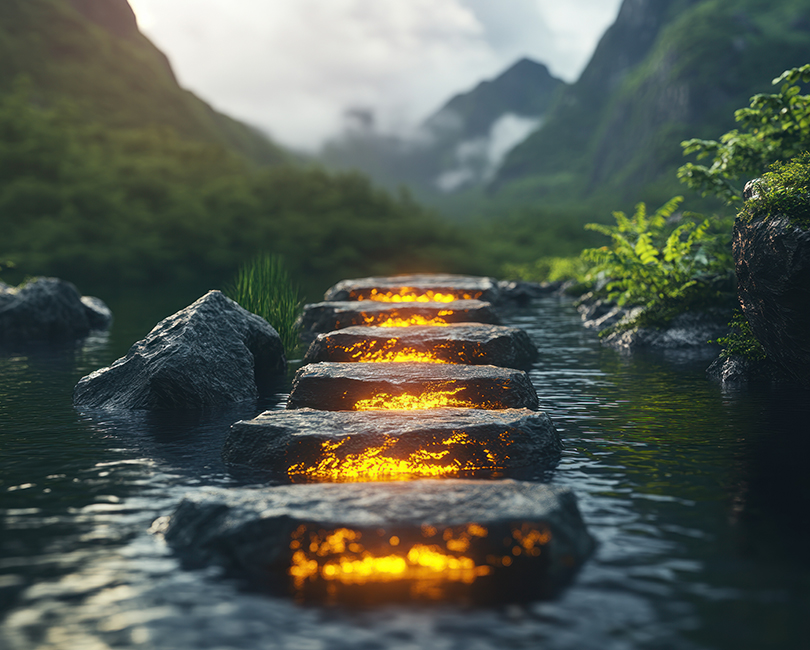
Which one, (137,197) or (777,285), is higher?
(137,197)

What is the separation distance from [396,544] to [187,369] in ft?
18.3

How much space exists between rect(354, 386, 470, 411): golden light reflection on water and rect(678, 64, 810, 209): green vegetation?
6.81 metres

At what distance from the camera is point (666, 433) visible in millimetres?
7984

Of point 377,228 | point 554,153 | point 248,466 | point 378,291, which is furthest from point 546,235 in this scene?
point 554,153

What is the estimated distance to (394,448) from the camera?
6.80 metres

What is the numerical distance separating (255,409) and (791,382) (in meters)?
7.02

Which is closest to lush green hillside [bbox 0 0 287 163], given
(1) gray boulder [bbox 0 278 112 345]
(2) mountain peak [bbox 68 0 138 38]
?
(2) mountain peak [bbox 68 0 138 38]

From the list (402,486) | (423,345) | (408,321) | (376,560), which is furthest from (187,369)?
(376,560)

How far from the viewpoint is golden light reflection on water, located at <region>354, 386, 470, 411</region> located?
848cm

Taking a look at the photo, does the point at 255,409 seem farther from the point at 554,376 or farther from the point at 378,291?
the point at 378,291

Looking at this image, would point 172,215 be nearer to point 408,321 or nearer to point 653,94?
point 408,321

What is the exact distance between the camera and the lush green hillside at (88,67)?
201 ft

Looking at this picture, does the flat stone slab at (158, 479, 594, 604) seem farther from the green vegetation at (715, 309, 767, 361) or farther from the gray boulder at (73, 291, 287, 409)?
the green vegetation at (715, 309, 767, 361)

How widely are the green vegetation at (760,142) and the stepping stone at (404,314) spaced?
4725 millimetres
